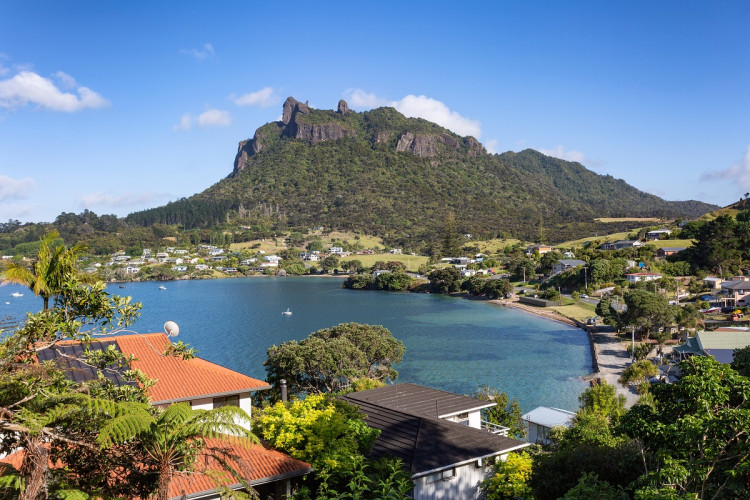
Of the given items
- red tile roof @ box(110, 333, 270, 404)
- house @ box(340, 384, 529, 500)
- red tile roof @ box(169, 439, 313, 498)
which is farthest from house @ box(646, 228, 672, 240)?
red tile roof @ box(169, 439, 313, 498)

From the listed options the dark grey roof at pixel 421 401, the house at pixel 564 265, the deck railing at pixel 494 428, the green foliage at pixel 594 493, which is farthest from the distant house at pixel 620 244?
the green foliage at pixel 594 493

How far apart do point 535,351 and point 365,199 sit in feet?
479

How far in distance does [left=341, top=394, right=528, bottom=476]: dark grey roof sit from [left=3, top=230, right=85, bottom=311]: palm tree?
6689 mm

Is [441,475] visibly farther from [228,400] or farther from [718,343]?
[718,343]

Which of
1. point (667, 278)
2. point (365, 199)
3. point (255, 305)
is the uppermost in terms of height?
point (365, 199)

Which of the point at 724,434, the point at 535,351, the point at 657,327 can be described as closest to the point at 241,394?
the point at 724,434

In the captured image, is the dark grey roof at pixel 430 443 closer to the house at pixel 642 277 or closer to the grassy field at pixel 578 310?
the grassy field at pixel 578 310

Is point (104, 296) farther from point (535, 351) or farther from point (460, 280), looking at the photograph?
point (460, 280)

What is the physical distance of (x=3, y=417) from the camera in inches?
226

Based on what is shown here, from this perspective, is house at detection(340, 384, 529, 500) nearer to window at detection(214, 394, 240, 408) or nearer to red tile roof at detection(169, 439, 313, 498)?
red tile roof at detection(169, 439, 313, 498)

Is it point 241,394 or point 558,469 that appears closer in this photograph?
point 558,469

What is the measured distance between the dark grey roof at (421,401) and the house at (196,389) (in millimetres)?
3836

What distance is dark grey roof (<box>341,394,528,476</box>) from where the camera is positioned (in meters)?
10.7

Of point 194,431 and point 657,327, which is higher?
point 194,431
